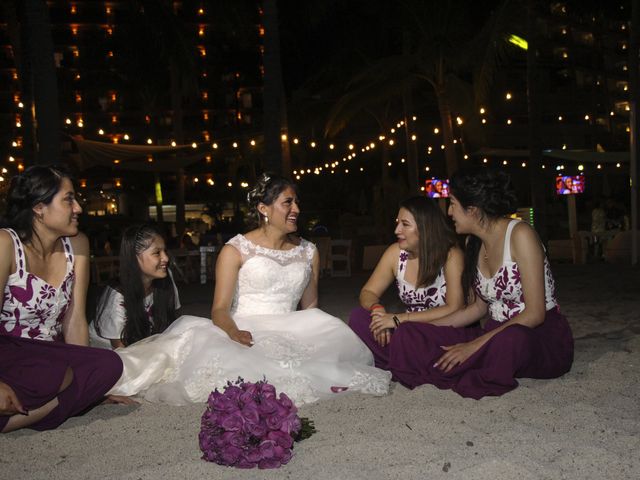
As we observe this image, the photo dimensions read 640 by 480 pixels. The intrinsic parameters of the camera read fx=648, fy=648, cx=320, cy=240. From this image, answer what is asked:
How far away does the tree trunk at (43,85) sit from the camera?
26.6 feet

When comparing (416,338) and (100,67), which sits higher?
(100,67)

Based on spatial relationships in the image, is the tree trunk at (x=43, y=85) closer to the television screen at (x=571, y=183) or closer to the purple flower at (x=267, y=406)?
the purple flower at (x=267, y=406)

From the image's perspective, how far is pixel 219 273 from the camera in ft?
14.5

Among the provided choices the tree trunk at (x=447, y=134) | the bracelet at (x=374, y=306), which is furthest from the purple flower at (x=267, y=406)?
the tree trunk at (x=447, y=134)

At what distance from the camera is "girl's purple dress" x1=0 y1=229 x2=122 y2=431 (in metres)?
3.28

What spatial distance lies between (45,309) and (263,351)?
4.21 ft

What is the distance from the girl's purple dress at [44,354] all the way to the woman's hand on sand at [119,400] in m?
0.18

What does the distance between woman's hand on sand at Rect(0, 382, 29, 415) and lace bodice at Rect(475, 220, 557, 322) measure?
2.78 m

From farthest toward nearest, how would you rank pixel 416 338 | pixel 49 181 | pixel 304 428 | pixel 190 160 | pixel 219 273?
pixel 190 160, pixel 219 273, pixel 416 338, pixel 49 181, pixel 304 428

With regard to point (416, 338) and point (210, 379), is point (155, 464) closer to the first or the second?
point (210, 379)

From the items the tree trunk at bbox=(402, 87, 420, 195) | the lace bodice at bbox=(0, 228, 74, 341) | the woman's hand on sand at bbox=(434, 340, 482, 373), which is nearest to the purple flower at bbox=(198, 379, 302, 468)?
the woman's hand on sand at bbox=(434, 340, 482, 373)

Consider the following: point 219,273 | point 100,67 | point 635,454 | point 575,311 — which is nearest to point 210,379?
point 219,273

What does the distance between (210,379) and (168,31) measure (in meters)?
12.7

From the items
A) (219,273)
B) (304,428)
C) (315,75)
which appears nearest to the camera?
(304,428)
